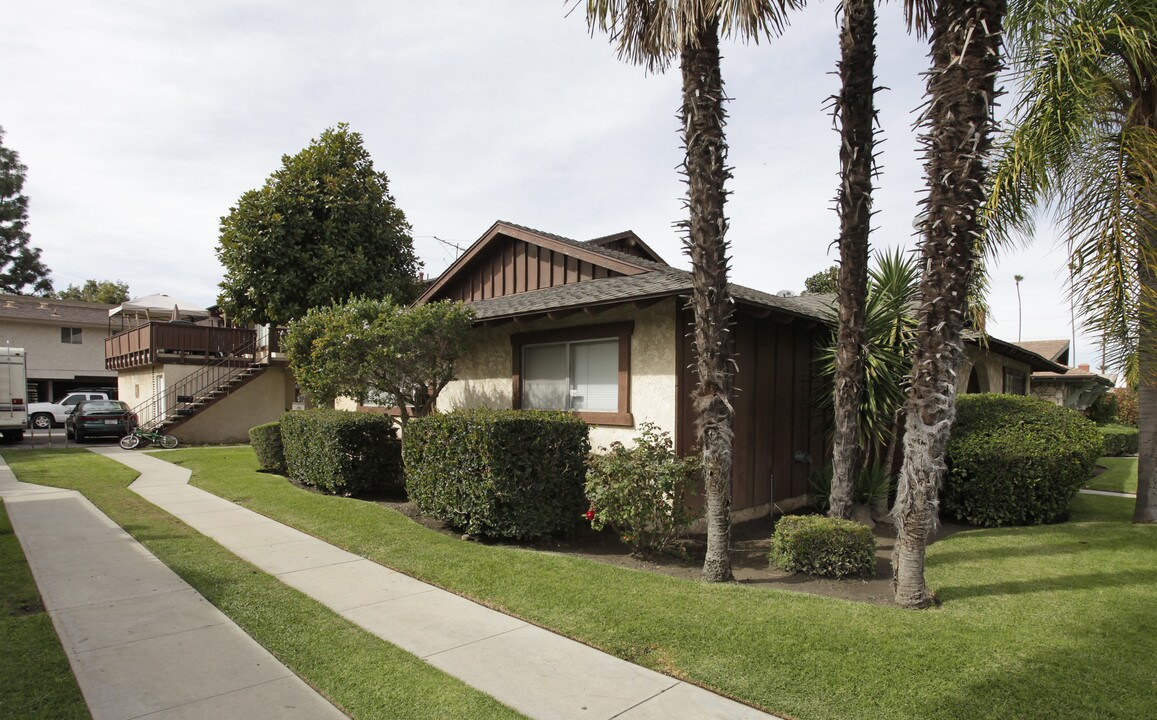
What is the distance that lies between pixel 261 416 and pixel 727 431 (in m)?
21.8

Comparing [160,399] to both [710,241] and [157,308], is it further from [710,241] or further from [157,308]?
[710,241]

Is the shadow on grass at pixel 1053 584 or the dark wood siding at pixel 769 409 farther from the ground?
the dark wood siding at pixel 769 409

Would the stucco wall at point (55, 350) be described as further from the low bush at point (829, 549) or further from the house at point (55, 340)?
the low bush at point (829, 549)

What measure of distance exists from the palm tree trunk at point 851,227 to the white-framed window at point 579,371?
9.12ft

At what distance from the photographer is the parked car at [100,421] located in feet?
70.2

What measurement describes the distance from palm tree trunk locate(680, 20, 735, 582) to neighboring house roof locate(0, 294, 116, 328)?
38696 mm

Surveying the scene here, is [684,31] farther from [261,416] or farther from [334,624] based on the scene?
[261,416]

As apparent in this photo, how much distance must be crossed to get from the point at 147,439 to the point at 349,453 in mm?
13421

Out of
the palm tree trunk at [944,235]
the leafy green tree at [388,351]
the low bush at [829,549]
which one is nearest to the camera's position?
the palm tree trunk at [944,235]

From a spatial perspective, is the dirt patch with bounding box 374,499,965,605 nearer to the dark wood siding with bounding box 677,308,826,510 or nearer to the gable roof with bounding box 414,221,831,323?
the dark wood siding with bounding box 677,308,826,510

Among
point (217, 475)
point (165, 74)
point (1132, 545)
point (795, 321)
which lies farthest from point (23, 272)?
point (1132, 545)

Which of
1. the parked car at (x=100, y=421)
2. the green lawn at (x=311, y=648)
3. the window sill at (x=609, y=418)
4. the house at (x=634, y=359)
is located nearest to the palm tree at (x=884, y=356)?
the house at (x=634, y=359)

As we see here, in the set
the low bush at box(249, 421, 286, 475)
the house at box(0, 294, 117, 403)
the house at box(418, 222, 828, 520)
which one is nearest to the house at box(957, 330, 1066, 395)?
the house at box(418, 222, 828, 520)

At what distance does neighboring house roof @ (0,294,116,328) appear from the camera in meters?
31.9
